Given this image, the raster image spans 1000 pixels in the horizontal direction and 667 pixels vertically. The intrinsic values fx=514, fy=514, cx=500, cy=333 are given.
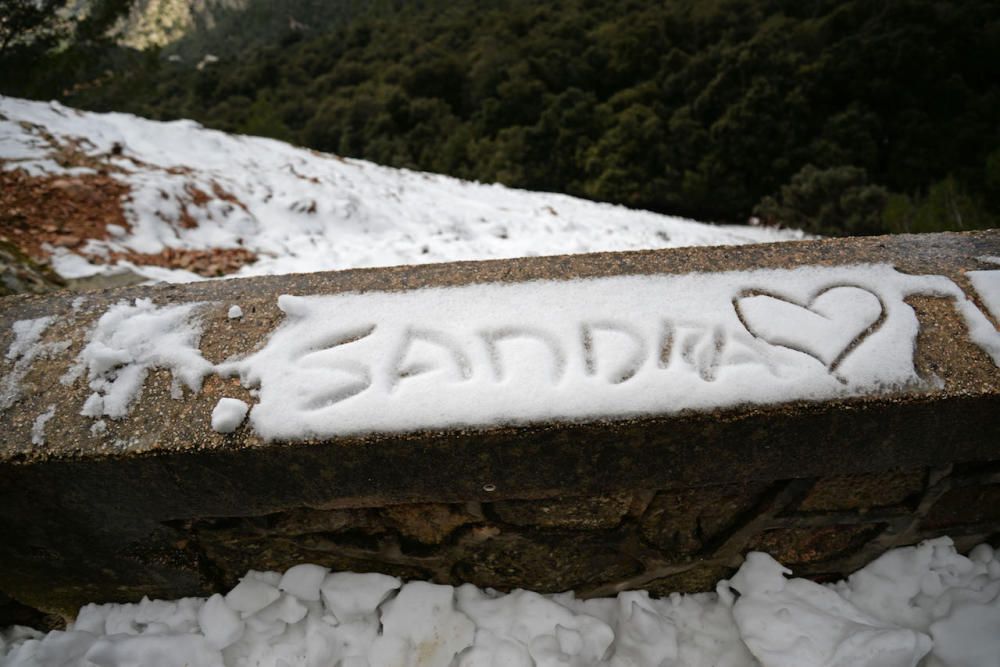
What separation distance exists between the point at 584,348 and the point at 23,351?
48.5 inches

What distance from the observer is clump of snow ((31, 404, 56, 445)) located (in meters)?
1.00

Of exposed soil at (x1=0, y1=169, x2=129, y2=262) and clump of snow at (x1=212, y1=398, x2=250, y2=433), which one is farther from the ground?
clump of snow at (x1=212, y1=398, x2=250, y2=433)

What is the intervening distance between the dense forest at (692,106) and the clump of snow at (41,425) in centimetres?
911

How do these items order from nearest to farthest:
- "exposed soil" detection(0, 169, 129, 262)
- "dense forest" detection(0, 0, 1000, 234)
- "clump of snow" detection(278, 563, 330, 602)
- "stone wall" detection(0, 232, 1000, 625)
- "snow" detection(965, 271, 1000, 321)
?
"stone wall" detection(0, 232, 1000, 625)
"snow" detection(965, 271, 1000, 321)
"clump of snow" detection(278, 563, 330, 602)
"exposed soil" detection(0, 169, 129, 262)
"dense forest" detection(0, 0, 1000, 234)

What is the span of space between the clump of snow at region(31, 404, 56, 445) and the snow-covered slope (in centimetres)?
149

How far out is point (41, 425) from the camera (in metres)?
1.02

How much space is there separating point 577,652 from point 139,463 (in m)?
0.99

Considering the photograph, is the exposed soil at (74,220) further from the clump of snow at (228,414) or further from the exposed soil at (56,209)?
the clump of snow at (228,414)

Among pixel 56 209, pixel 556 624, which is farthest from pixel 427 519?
pixel 56 209

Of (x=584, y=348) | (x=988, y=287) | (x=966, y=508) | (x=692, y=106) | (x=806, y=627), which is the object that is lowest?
(x=806, y=627)

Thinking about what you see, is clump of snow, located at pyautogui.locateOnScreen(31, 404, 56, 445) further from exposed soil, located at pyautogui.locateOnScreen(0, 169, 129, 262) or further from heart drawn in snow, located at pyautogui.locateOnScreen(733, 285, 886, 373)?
exposed soil, located at pyautogui.locateOnScreen(0, 169, 129, 262)

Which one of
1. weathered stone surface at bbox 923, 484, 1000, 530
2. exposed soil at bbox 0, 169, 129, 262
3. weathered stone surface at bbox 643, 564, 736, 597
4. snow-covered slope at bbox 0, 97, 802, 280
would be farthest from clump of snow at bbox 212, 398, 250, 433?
exposed soil at bbox 0, 169, 129, 262

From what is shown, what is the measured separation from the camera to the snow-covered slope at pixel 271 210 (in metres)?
2.70

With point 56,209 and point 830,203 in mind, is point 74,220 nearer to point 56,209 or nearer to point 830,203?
point 56,209
